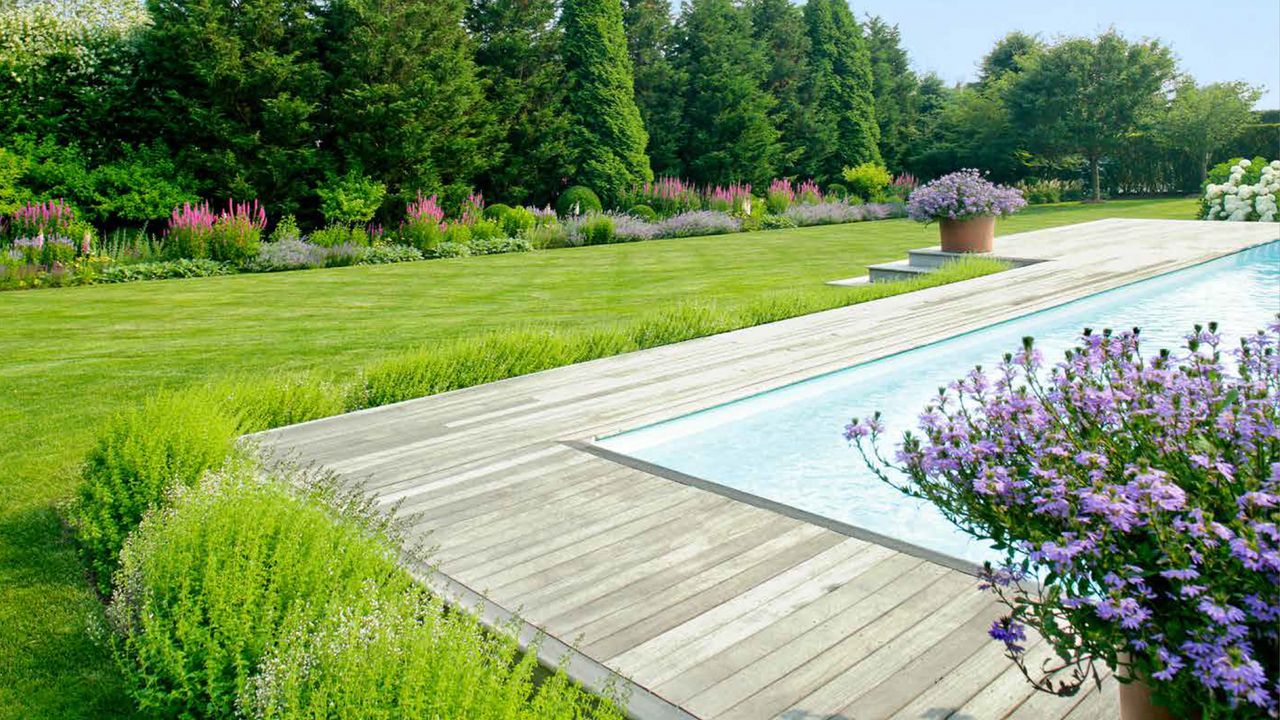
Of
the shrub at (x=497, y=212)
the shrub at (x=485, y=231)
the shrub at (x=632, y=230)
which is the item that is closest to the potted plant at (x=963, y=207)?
the shrub at (x=632, y=230)

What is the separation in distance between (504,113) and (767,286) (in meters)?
10.7

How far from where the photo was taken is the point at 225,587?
92.4 inches

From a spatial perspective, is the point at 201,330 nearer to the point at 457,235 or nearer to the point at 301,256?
the point at 301,256

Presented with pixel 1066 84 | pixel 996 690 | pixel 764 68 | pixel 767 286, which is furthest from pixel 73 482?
pixel 1066 84

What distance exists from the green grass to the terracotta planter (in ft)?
3.85

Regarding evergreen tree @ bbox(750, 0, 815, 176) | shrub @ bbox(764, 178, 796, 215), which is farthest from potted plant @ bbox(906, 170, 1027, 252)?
evergreen tree @ bbox(750, 0, 815, 176)

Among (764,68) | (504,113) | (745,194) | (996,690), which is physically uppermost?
(764,68)

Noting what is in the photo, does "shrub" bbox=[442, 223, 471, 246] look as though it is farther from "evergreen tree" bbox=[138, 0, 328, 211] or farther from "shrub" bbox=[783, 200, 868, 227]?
"shrub" bbox=[783, 200, 868, 227]

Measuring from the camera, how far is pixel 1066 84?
2525 cm

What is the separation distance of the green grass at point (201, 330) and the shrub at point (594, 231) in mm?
905

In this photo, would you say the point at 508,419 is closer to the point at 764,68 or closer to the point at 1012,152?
the point at 764,68

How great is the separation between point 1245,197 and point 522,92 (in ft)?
45.0

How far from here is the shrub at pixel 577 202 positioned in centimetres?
1794

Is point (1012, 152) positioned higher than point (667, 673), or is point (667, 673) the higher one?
point (1012, 152)
